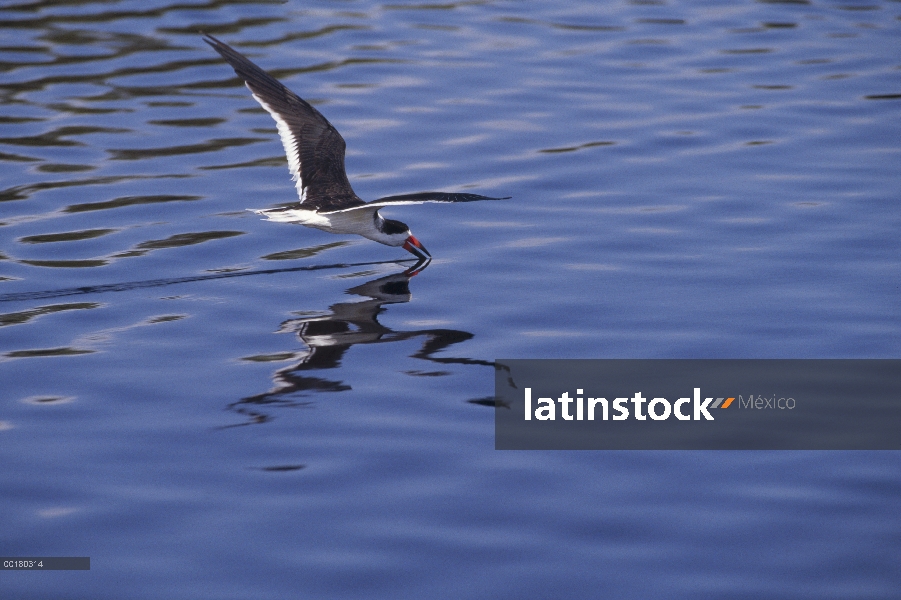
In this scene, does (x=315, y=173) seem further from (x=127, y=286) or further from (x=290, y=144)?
(x=127, y=286)

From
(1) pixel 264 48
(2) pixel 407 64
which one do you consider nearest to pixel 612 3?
(2) pixel 407 64

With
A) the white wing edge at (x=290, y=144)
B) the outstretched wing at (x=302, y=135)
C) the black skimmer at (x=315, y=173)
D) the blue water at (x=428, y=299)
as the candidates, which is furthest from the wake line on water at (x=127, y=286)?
the white wing edge at (x=290, y=144)

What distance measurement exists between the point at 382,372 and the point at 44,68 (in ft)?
39.1

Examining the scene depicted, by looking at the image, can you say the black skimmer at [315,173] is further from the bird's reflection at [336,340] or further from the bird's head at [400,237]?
the bird's reflection at [336,340]

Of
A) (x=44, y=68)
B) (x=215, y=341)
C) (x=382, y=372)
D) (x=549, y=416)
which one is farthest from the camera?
(x=44, y=68)

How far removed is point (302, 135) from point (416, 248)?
5.37 feet

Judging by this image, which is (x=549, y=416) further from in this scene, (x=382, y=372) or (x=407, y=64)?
(x=407, y=64)

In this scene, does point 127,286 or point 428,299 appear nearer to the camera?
point 428,299

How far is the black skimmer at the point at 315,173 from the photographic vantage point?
10.8m

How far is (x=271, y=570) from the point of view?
6270 millimetres

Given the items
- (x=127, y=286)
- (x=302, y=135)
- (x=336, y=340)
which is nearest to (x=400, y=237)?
(x=302, y=135)

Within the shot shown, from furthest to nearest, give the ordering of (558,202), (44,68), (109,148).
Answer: (44,68) → (109,148) → (558,202)

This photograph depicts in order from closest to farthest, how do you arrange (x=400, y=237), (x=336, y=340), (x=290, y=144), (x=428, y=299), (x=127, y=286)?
(x=336, y=340)
(x=428, y=299)
(x=127, y=286)
(x=400, y=237)
(x=290, y=144)

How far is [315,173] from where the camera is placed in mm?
11469
